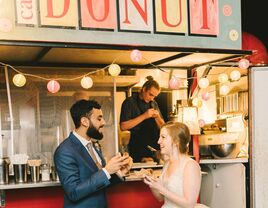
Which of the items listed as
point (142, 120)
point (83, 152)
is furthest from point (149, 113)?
point (83, 152)

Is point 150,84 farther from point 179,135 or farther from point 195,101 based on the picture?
point 179,135

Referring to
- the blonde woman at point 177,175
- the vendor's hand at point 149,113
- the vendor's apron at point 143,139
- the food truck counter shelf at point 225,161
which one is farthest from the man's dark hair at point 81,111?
the food truck counter shelf at point 225,161

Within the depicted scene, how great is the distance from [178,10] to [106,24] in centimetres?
101

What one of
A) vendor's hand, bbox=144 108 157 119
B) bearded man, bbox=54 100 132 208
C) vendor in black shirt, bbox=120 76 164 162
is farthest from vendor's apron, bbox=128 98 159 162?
bearded man, bbox=54 100 132 208

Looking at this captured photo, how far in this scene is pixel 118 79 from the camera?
629 cm

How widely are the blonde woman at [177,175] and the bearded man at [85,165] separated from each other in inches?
15.9

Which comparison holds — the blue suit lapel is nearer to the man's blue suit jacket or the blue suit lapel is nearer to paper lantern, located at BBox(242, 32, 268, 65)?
the man's blue suit jacket

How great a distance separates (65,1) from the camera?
4781 millimetres

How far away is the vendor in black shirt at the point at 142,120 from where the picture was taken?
628cm

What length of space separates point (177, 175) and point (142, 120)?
233 cm

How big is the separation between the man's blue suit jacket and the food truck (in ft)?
3.00

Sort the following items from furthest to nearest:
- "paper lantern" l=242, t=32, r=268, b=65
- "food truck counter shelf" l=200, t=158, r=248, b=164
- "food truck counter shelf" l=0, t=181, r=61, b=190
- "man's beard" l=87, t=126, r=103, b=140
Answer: "paper lantern" l=242, t=32, r=268, b=65
"food truck counter shelf" l=200, t=158, r=248, b=164
"food truck counter shelf" l=0, t=181, r=61, b=190
"man's beard" l=87, t=126, r=103, b=140

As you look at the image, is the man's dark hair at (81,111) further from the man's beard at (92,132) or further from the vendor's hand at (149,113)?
the vendor's hand at (149,113)

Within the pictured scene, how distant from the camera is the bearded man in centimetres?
384
